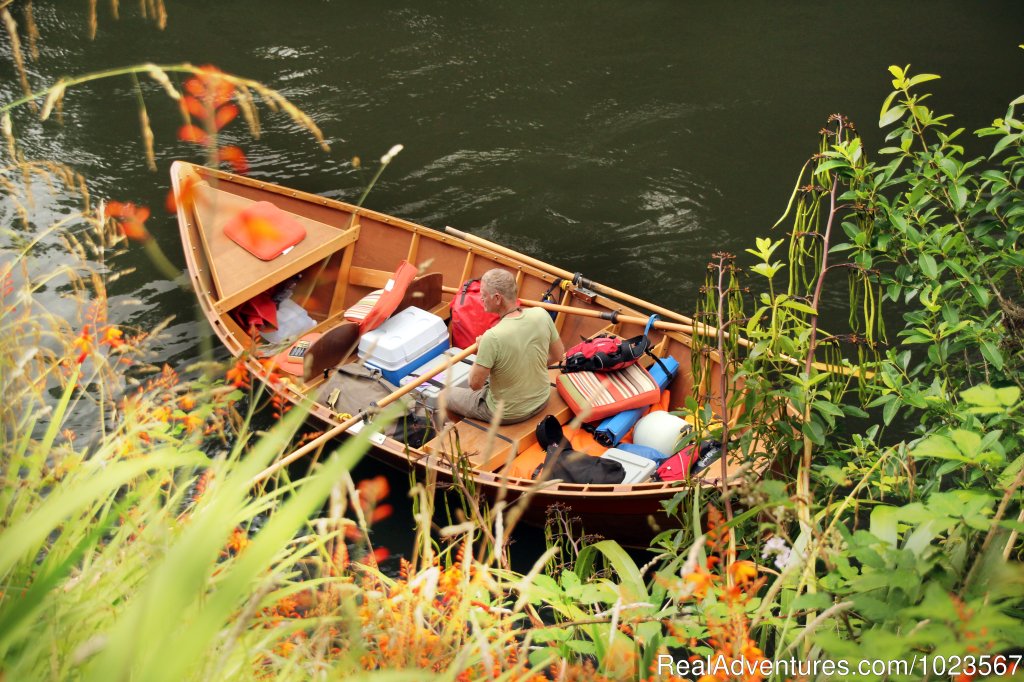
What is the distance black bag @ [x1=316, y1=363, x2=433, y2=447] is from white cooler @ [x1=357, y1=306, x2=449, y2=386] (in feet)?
0.40

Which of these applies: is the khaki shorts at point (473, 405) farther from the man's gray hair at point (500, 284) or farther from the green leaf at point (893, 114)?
the green leaf at point (893, 114)

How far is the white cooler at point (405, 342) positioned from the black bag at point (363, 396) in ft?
0.40

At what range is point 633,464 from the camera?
5.71m

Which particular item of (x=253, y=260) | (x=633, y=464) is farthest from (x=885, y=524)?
(x=253, y=260)

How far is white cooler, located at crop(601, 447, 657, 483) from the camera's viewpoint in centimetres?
560

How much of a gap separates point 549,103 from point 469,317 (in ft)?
22.2

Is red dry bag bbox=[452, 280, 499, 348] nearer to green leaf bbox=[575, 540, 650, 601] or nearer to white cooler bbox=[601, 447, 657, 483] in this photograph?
white cooler bbox=[601, 447, 657, 483]

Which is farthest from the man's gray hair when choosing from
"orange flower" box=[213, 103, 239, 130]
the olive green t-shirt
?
"orange flower" box=[213, 103, 239, 130]

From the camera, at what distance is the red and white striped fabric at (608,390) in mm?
6125

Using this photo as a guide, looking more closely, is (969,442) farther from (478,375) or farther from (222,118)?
(478,375)

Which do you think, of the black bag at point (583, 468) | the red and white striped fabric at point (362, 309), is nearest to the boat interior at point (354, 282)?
the red and white striped fabric at point (362, 309)

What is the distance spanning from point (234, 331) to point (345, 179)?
14.8 feet

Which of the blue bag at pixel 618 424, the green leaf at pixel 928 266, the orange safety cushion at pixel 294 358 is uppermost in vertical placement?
the green leaf at pixel 928 266

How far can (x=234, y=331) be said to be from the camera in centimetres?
715
